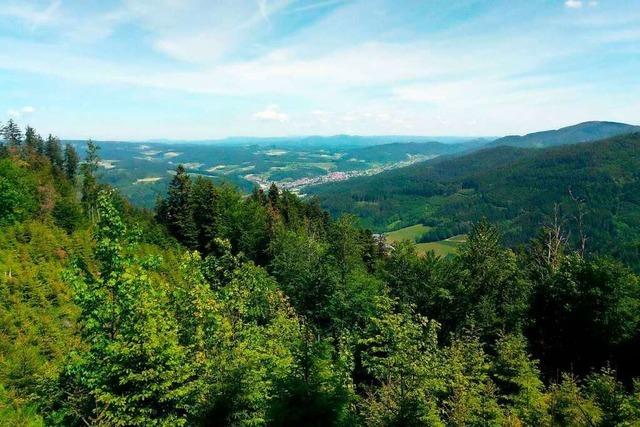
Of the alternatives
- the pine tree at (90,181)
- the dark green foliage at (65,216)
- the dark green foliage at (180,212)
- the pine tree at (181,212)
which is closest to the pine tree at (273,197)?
the dark green foliage at (180,212)

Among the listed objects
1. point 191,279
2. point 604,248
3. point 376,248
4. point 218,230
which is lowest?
point 604,248

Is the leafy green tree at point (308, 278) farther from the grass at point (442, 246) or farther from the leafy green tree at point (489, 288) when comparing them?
the grass at point (442, 246)

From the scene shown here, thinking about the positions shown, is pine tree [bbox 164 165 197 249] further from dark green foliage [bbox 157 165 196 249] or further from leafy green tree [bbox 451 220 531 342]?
leafy green tree [bbox 451 220 531 342]

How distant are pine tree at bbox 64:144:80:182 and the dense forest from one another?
41913 millimetres

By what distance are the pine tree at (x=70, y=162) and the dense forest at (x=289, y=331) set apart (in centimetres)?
4191

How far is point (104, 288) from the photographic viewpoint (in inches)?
539

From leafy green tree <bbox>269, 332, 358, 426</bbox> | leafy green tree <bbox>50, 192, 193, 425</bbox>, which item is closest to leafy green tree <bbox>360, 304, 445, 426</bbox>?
leafy green tree <bbox>269, 332, 358, 426</bbox>

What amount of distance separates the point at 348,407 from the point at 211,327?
244 inches

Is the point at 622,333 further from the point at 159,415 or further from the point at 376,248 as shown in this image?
the point at 376,248

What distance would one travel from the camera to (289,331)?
23.8 m

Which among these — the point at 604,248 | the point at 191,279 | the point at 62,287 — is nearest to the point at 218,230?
the point at 62,287

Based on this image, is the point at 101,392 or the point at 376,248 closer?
the point at 101,392

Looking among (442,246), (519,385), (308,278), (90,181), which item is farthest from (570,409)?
(442,246)

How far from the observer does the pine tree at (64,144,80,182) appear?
9824 cm
